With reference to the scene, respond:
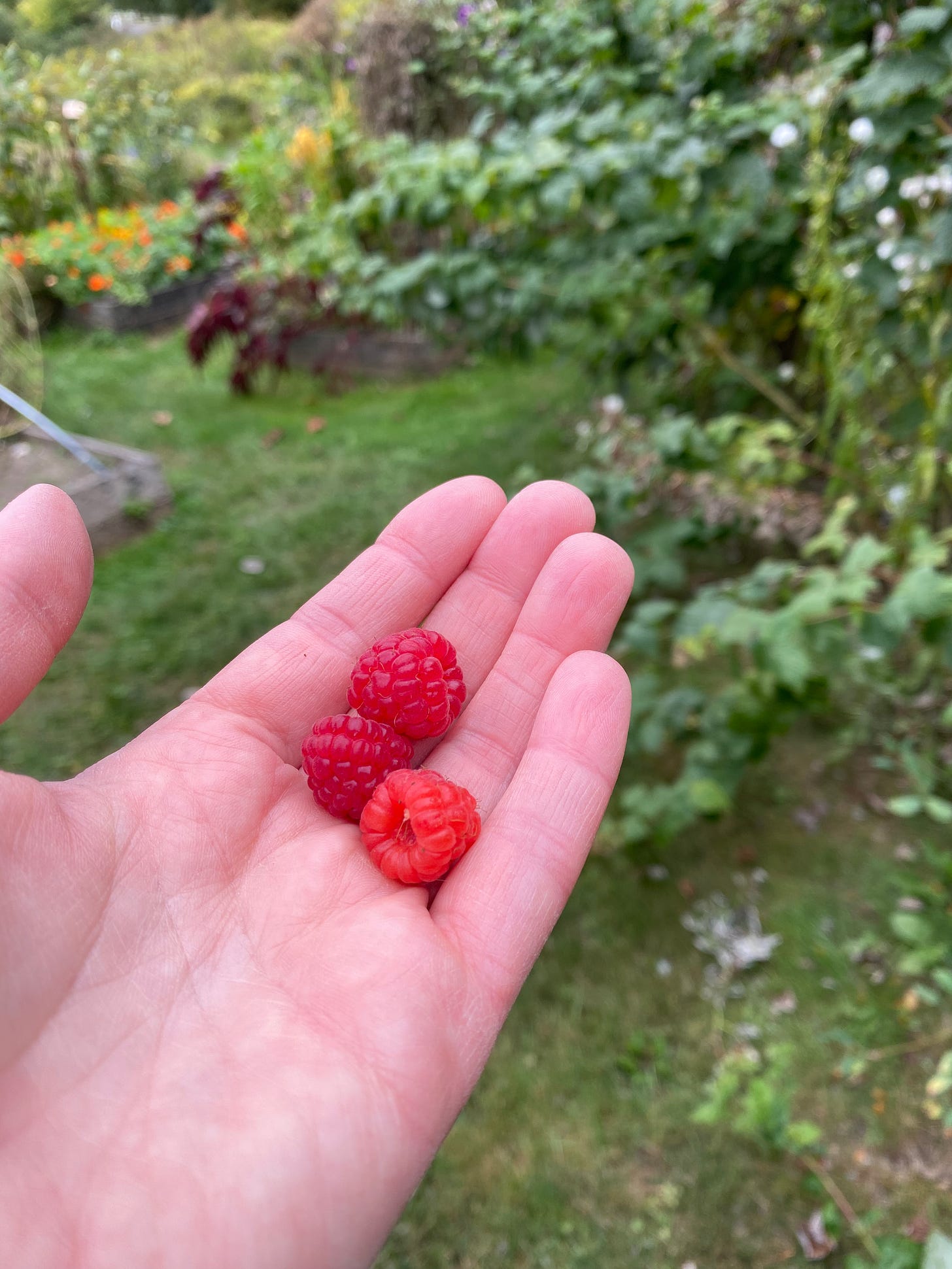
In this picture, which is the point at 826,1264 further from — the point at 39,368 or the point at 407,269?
the point at 39,368

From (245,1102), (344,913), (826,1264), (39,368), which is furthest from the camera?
(39,368)

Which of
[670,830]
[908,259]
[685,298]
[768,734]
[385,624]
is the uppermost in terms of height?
[908,259]

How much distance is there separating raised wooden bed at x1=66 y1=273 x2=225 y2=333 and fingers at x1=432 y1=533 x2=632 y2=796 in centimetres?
300

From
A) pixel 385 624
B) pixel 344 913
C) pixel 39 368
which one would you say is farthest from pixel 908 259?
pixel 39 368

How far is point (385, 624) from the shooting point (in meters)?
1.49

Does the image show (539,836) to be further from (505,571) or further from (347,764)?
(505,571)

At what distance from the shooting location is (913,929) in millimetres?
1823

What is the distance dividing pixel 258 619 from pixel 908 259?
206 centimetres

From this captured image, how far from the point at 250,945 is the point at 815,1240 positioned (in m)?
1.16

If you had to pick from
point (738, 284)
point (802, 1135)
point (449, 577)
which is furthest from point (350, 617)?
point (738, 284)

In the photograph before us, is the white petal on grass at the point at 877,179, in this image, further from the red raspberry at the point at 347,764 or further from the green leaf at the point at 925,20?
the red raspberry at the point at 347,764

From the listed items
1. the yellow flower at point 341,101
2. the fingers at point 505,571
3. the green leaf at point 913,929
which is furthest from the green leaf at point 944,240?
the yellow flower at point 341,101

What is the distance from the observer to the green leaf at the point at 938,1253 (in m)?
1.15

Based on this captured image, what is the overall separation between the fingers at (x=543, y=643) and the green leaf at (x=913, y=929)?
1001 mm
